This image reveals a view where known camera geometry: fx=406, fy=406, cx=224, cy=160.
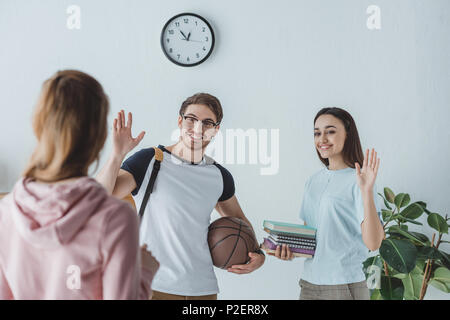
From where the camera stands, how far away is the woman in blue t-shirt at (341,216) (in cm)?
173

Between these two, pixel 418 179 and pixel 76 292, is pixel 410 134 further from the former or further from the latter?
pixel 76 292

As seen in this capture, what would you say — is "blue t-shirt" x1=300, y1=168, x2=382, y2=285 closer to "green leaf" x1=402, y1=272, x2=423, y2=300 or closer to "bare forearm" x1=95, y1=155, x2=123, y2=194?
"green leaf" x1=402, y1=272, x2=423, y2=300

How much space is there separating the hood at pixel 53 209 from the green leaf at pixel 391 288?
184 cm

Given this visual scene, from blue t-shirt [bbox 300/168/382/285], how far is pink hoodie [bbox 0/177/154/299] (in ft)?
3.67

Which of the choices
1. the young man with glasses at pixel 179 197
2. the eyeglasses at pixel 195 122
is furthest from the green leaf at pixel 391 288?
the eyeglasses at pixel 195 122

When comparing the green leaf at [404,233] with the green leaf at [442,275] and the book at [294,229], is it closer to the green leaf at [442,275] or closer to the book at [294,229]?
the green leaf at [442,275]

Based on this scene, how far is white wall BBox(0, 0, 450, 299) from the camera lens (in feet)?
8.86

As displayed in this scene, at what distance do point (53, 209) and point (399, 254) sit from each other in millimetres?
1837

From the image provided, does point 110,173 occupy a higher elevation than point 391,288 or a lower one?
higher

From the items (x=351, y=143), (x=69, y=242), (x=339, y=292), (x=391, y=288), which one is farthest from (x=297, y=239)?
(x=69, y=242)

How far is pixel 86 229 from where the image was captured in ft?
2.91

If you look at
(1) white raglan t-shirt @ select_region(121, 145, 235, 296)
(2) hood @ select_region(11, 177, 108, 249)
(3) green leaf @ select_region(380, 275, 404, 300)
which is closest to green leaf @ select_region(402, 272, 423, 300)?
(3) green leaf @ select_region(380, 275, 404, 300)

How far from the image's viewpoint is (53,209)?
884 mm

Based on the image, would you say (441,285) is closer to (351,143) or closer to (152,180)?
(351,143)
